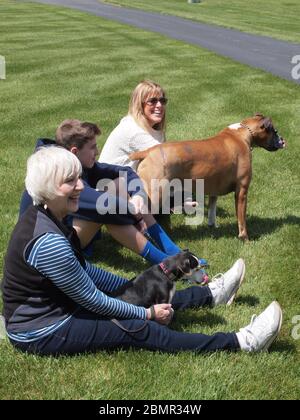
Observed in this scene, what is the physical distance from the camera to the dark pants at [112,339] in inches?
A: 147

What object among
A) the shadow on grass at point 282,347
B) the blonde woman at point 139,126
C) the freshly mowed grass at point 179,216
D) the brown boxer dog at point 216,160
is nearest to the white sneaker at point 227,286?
the freshly mowed grass at point 179,216

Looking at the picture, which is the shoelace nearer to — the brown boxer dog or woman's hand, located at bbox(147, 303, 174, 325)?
woman's hand, located at bbox(147, 303, 174, 325)

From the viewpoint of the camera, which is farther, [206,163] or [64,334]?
[206,163]

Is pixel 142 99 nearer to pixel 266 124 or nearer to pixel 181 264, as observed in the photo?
pixel 266 124

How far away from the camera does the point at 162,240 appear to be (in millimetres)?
5309

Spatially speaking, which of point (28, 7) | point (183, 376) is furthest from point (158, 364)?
point (28, 7)

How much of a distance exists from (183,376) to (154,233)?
186 centimetres

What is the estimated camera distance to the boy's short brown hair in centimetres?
490

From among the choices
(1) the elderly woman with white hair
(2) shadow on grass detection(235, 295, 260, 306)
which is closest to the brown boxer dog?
(2) shadow on grass detection(235, 295, 260, 306)

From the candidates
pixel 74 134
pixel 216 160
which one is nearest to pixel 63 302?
pixel 74 134

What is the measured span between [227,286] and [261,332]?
797 millimetres
